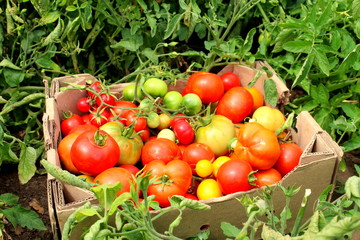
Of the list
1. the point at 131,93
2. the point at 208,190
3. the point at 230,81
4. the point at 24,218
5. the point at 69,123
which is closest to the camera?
the point at 208,190

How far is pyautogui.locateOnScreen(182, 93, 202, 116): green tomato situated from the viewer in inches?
68.2

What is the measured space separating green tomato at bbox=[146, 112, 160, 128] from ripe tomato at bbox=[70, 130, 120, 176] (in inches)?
10.6

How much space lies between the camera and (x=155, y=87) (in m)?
1.78

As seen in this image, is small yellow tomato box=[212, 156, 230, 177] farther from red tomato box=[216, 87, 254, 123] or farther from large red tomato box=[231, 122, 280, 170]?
red tomato box=[216, 87, 254, 123]

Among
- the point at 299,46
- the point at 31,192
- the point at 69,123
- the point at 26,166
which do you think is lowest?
the point at 31,192

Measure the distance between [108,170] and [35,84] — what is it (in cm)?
101

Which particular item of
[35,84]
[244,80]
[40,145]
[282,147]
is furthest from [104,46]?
[282,147]

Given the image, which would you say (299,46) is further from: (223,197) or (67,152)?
(67,152)

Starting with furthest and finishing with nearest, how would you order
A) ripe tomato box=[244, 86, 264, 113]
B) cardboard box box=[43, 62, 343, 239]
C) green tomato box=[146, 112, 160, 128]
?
ripe tomato box=[244, 86, 264, 113] → green tomato box=[146, 112, 160, 128] → cardboard box box=[43, 62, 343, 239]

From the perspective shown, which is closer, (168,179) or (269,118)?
(168,179)

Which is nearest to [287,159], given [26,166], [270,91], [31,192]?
[270,91]

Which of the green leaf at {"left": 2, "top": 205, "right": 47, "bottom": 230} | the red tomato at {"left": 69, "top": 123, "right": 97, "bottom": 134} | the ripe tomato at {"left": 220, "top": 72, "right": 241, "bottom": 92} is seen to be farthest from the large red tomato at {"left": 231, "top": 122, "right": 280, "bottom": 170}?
the green leaf at {"left": 2, "top": 205, "right": 47, "bottom": 230}

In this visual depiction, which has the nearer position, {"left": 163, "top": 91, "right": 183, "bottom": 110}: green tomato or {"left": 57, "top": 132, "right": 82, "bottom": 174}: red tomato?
{"left": 57, "top": 132, "right": 82, "bottom": 174}: red tomato

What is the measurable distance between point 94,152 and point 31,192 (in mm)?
743
